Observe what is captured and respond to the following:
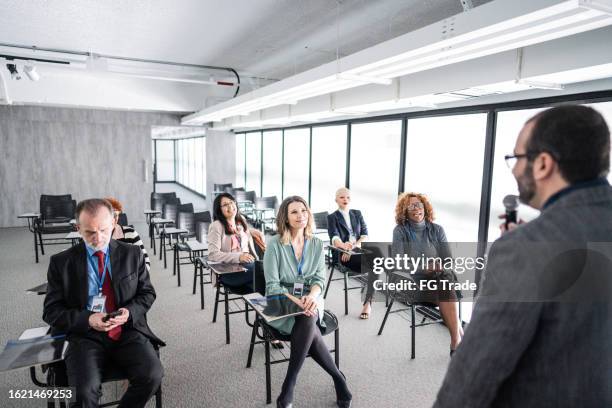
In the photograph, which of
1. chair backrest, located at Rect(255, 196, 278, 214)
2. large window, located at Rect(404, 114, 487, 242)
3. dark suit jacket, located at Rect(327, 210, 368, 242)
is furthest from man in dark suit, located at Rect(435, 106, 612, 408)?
chair backrest, located at Rect(255, 196, 278, 214)

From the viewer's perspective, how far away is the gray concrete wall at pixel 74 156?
8.89 metres

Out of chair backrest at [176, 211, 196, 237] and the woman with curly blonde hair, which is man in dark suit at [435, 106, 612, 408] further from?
chair backrest at [176, 211, 196, 237]

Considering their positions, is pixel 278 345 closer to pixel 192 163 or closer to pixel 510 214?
pixel 510 214

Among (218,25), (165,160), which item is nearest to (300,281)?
(218,25)

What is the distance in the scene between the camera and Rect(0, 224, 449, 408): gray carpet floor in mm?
2930

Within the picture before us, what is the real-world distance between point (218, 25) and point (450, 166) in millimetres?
2910

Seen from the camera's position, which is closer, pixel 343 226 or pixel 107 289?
pixel 107 289

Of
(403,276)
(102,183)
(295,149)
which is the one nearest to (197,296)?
(403,276)

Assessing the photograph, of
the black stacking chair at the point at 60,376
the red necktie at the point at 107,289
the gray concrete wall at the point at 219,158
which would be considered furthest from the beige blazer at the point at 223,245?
the gray concrete wall at the point at 219,158

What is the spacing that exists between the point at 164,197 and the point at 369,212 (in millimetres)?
4338

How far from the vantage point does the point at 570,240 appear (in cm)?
87

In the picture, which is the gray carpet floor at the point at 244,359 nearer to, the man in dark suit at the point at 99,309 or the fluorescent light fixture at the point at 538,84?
the man in dark suit at the point at 99,309

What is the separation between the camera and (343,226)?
481 cm

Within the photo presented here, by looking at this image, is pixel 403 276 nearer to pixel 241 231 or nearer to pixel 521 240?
pixel 241 231
